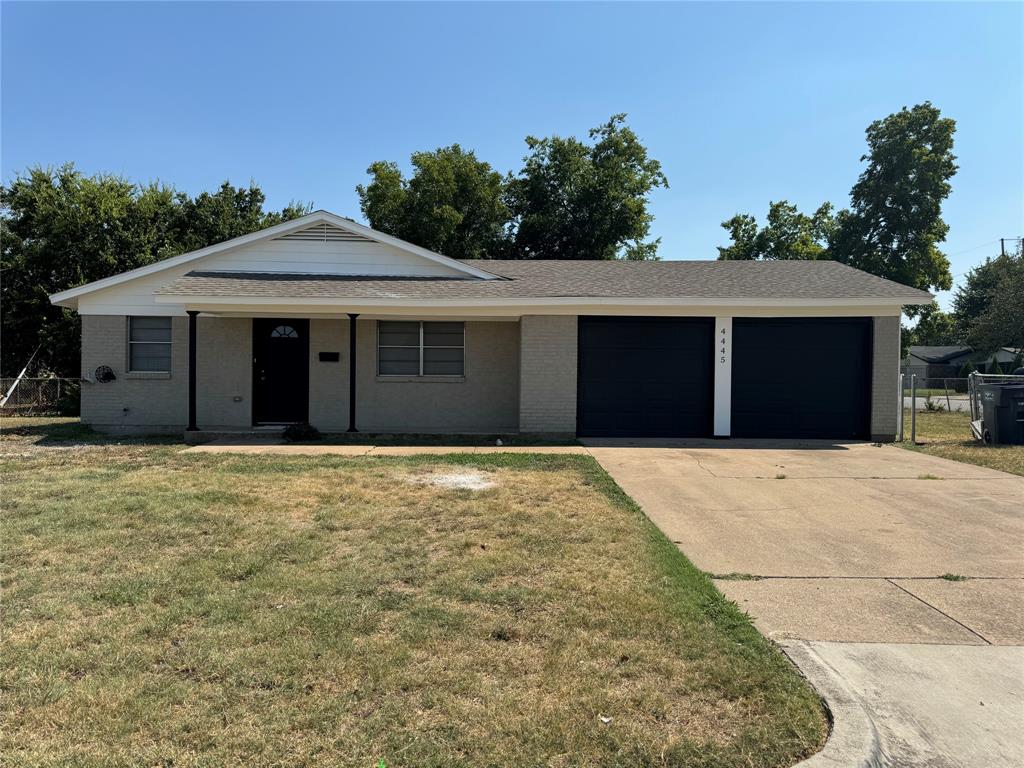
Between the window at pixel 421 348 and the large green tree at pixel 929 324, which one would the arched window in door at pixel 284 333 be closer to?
the window at pixel 421 348

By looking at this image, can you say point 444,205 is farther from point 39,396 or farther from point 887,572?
point 887,572

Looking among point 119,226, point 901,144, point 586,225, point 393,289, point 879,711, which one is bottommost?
point 879,711

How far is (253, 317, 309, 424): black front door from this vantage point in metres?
13.8

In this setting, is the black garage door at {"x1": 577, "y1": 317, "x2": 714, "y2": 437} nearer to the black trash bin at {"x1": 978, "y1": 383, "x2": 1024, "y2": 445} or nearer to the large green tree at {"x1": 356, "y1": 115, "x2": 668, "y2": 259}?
the black trash bin at {"x1": 978, "y1": 383, "x2": 1024, "y2": 445}

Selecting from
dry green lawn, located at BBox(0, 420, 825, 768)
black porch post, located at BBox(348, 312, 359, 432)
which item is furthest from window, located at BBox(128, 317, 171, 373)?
dry green lawn, located at BBox(0, 420, 825, 768)

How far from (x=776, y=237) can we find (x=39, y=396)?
3608 centimetres

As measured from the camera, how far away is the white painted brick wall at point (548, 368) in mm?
12773

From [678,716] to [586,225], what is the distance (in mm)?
31983

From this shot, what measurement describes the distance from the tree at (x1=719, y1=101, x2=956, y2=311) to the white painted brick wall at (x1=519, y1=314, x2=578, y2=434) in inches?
1092

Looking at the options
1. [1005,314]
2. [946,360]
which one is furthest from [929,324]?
[946,360]

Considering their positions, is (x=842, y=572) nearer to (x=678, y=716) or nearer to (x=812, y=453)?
(x=678, y=716)

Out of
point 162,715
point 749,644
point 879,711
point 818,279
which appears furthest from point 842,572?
point 818,279

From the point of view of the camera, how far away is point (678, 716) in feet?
9.34

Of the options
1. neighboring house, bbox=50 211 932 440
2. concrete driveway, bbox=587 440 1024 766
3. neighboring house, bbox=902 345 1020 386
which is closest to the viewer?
concrete driveway, bbox=587 440 1024 766
